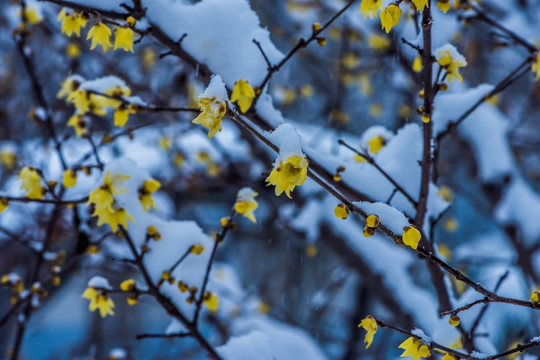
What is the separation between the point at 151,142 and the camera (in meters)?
4.51

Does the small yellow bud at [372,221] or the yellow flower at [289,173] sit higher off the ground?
the yellow flower at [289,173]

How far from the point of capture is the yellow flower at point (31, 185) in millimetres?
1655

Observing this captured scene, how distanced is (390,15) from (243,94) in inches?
19.5

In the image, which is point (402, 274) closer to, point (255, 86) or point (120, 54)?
point (255, 86)

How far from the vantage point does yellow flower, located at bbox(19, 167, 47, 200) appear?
5.43ft

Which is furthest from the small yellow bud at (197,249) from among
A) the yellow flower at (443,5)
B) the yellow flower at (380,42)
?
the yellow flower at (380,42)

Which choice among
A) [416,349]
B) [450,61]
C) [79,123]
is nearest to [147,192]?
[79,123]

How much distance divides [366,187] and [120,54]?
4458 millimetres

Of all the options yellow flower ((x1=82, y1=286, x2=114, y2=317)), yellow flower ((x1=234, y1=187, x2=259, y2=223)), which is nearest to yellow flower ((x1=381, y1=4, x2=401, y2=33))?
yellow flower ((x1=234, y1=187, x2=259, y2=223))

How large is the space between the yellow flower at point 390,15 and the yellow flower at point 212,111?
1.77 ft

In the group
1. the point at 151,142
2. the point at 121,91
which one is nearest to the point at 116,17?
the point at 121,91

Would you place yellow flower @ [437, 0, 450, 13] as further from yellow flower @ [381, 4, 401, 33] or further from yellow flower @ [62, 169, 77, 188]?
yellow flower @ [62, 169, 77, 188]

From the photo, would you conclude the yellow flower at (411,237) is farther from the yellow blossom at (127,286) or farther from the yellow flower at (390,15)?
the yellow blossom at (127,286)

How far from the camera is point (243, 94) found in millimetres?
1516
